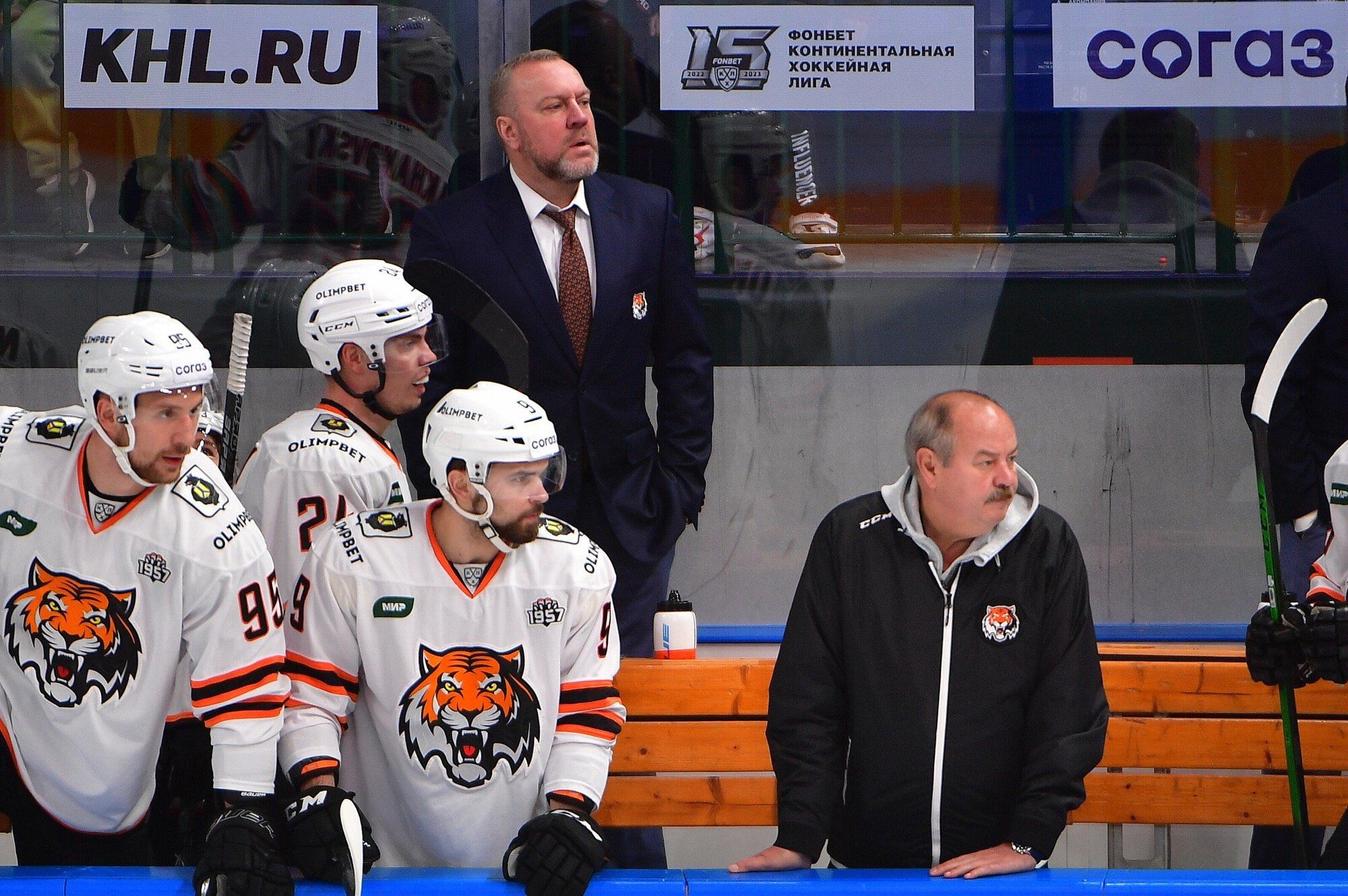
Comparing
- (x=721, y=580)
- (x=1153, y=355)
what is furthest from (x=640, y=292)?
(x=1153, y=355)

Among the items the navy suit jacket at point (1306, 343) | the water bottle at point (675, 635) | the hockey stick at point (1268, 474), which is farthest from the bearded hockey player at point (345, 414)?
the navy suit jacket at point (1306, 343)

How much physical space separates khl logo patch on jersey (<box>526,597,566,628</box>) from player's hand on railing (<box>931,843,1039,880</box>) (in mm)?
695

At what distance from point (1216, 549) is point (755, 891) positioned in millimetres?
2478

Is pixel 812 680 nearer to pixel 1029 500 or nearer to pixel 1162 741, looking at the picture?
pixel 1029 500

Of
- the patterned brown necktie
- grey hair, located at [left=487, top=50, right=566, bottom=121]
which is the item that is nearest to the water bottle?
the patterned brown necktie

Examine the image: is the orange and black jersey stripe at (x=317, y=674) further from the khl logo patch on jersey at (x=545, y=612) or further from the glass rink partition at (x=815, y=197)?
the glass rink partition at (x=815, y=197)

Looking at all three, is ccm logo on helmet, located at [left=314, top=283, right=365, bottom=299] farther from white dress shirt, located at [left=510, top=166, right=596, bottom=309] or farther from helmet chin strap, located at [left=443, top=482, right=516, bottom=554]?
helmet chin strap, located at [left=443, top=482, right=516, bottom=554]

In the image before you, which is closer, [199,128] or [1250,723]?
[1250,723]

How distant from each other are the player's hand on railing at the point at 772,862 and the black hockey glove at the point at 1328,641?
1003 mm

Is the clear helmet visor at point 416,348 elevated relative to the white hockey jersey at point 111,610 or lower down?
elevated

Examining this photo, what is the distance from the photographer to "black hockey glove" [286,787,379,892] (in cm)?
236

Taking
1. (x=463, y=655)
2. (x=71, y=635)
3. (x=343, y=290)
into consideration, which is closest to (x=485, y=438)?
(x=463, y=655)

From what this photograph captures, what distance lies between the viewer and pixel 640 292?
3.29m

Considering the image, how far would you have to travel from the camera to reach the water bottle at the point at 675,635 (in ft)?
11.3
